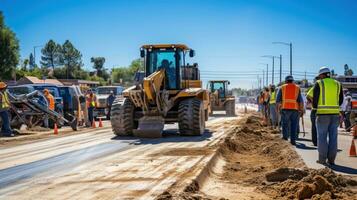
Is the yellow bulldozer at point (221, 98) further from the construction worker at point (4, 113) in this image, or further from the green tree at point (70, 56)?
the green tree at point (70, 56)

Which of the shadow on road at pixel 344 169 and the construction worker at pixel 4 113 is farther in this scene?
the construction worker at pixel 4 113

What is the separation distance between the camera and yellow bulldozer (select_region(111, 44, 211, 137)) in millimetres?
16688

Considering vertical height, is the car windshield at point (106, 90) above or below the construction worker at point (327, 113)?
above

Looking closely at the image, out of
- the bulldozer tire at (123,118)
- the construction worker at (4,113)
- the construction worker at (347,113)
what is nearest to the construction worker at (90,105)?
the construction worker at (4,113)

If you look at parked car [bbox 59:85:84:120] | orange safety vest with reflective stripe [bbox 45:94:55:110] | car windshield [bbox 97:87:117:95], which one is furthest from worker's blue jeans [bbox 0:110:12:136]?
car windshield [bbox 97:87:117:95]

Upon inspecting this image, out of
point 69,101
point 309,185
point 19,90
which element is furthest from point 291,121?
point 69,101

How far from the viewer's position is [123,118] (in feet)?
55.5

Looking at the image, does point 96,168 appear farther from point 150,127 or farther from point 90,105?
point 90,105

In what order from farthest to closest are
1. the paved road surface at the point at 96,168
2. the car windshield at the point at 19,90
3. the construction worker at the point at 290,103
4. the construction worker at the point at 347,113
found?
the car windshield at the point at 19,90 → the construction worker at the point at 347,113 → the construction worker at the point at 290,103 → the paved road surface at the point at 96,168

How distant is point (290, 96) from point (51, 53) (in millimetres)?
108243

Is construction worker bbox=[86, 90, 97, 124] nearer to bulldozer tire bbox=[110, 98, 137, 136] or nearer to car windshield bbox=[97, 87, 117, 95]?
bulldozer tire bbox=[110, 98, 137, 136]

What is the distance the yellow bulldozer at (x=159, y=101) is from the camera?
1669 centimetres

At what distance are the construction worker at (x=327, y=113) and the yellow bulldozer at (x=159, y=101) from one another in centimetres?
734

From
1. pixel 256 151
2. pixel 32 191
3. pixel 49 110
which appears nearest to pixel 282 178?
pixel 32 191
